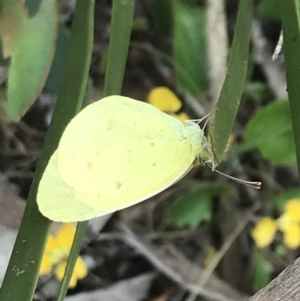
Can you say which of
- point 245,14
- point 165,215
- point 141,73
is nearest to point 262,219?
point 165,215

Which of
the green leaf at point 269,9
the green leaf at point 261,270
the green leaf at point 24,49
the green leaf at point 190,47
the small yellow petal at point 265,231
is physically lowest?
the green leaf at point 261,270

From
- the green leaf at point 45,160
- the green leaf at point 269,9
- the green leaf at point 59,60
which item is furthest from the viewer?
the green leaf at point 269,9

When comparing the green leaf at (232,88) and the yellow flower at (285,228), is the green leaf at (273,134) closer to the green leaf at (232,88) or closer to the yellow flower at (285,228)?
the yellow flower at (285,228)

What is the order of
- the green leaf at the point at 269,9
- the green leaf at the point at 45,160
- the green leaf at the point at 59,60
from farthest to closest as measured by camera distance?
1. the green leaf at the point at 269,9
2. the green leaf at the point at 59,60
3. the green leaf at the point at 45,160

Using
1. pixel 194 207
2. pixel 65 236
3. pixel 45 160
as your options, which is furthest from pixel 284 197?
pixel 45 160

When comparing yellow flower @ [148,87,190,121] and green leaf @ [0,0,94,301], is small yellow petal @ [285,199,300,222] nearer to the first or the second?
yellow flower @ [148,87,190,121]

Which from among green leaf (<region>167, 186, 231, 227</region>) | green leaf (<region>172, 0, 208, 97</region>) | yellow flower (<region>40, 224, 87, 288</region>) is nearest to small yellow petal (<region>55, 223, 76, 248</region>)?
yellow flower (<region>40, 224, 87, 288</region>)

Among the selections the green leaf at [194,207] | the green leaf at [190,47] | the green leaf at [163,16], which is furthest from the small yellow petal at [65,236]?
the green leaf at [163,16]
